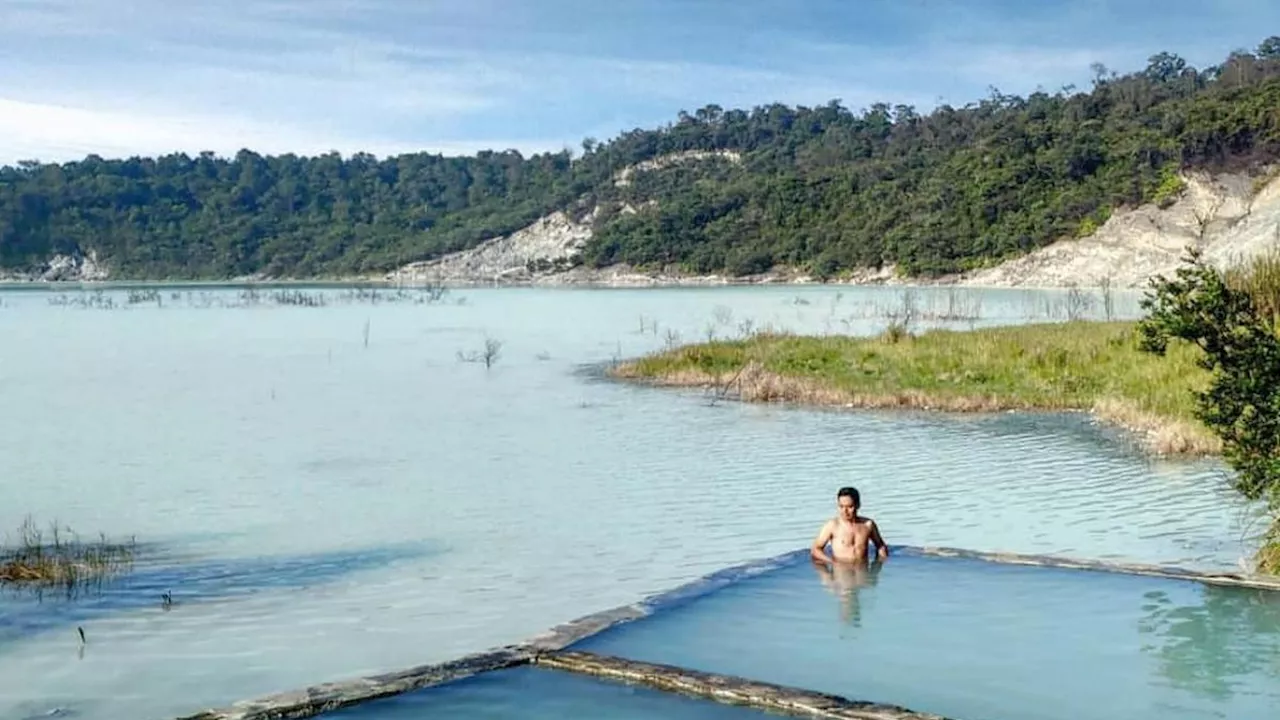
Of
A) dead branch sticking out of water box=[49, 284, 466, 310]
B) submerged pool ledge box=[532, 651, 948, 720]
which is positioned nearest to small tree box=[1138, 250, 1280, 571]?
submerged pool ledge box=[532, 651, 948, 720]

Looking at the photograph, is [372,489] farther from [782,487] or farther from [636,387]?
[636,387]

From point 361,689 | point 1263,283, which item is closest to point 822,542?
point 361,689

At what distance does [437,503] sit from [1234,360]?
26.7 feet

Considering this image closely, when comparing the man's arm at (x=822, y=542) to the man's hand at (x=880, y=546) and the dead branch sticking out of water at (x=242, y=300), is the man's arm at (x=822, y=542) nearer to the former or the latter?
the man's hand at (x=880, y=546)

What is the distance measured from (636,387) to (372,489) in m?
11.0

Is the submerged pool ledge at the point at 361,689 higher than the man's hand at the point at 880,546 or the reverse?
the reverse

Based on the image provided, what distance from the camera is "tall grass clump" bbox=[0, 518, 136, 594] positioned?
33.9 feet

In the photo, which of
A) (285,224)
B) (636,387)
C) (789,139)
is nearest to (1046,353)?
(636,387)

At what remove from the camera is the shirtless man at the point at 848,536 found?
987 cm

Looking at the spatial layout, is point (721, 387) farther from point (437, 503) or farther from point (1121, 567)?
point (1121, 567)

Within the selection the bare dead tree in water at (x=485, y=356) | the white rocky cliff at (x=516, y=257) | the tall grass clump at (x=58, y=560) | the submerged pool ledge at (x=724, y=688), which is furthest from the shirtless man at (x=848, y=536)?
the white rocky cliff at (x=516, y=257)

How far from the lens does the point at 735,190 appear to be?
115m

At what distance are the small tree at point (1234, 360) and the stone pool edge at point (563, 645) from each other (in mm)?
1015

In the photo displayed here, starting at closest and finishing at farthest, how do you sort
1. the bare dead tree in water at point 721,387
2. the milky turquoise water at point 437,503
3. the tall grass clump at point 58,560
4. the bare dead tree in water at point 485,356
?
the milky turquoise water at point 437,503 < the tall grass clump at point 58,560 < the bare dead tree in water at point 721,387 < the bare dead tree in water at point 485,356
